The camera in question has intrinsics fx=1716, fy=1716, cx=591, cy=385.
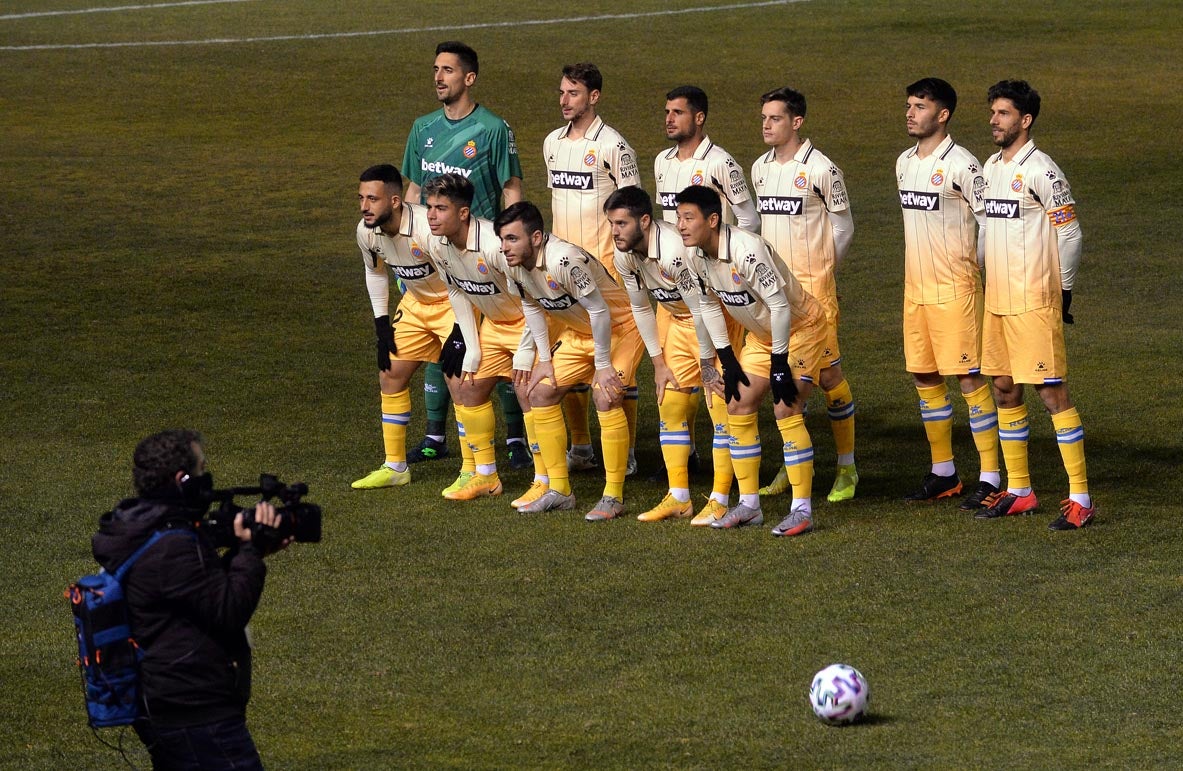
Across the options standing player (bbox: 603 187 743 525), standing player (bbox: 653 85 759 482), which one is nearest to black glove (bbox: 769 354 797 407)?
standing player (bbox: 603 187 743 525)

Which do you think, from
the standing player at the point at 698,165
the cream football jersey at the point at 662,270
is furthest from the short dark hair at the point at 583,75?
the cream football jersey at the point at 662,270

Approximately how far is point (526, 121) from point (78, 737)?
64.3 feet

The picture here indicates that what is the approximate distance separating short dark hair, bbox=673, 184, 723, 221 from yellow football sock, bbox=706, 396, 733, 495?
1354 millimetres

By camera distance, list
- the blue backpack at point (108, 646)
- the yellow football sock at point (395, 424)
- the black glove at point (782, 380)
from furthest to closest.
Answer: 1. the yellow football sock at point (395, 424)
2. the black glove at point (782, 380)
3. the blue backpack at point (108, 646)

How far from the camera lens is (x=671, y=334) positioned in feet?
36.1

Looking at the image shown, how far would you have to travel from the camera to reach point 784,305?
10.0m

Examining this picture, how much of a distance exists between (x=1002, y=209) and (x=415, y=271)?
12.8 ft

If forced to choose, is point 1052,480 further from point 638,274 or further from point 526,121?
point 526,121

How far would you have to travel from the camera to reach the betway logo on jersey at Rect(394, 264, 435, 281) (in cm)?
1164

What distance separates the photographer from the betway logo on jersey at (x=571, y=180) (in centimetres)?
1181

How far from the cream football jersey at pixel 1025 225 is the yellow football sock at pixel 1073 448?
714 mm

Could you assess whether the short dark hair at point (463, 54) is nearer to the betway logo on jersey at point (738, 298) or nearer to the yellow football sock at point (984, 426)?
the betway logo on jersey at point (738, 298)

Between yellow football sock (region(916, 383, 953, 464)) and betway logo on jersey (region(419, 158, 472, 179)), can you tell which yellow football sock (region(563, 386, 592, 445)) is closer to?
betway logo on jersey (region(419, 158, 472, 179))

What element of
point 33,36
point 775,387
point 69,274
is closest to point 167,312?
point 69,274
